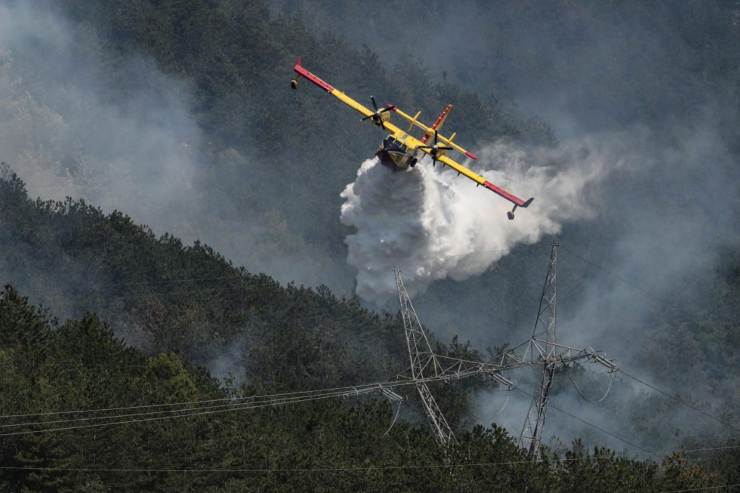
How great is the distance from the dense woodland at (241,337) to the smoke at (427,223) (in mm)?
10115

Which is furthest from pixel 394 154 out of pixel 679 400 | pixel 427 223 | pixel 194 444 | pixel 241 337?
pixel 679 400

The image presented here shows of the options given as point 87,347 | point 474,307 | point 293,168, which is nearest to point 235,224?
point 293,168

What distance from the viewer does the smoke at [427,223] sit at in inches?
4341

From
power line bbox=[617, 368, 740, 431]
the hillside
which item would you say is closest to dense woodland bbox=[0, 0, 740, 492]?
the hillside

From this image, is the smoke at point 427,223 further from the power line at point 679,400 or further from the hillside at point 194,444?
the power line at point 679,400

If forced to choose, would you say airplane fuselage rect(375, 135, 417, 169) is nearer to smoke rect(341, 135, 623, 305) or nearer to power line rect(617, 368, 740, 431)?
smoke rect(341, 135, 623, 305)

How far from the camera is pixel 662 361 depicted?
574 feet

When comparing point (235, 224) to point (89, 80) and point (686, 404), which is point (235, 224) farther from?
point (686, 404)

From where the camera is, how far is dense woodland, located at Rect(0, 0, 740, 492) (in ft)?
267

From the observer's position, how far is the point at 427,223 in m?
113

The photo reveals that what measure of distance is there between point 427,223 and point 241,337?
72.2 ft

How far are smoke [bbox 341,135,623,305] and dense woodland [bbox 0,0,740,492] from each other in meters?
10.1

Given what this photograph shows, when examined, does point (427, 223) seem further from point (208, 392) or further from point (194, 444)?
point (194, 444)

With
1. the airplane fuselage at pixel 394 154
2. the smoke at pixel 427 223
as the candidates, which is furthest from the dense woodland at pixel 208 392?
the airplane fuselage at pixel 394 154
